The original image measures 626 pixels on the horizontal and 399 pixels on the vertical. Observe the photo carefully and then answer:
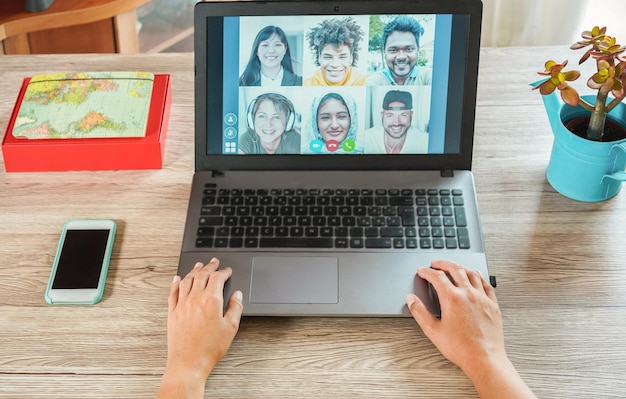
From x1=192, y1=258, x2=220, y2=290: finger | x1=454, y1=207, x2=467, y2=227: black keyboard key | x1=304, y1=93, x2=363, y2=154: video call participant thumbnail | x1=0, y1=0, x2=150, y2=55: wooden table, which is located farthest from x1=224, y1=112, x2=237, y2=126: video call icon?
x1=0, y1=0, x2=150, y2=55: wooden table

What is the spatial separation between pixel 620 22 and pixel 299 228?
196cm

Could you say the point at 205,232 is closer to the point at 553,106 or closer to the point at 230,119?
the point at 230,119

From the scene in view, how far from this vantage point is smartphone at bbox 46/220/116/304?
1.01 meters

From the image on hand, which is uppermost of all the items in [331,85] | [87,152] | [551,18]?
[331,85]

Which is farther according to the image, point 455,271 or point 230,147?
point 230,147

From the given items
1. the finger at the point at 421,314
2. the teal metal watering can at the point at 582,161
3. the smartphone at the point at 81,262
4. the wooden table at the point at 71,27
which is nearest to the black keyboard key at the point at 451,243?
the finger at the point at 421,314

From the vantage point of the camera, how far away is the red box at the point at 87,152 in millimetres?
1191

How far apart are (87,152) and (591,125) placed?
Answer: 2.61 feet

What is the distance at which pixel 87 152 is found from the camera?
1.20 meters

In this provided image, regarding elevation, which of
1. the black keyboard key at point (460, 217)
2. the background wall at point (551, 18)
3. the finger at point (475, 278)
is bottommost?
the background wall at point (551, 18)

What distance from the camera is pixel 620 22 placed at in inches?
101

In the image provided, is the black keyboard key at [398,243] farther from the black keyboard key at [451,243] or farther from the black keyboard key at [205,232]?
the black keyboard key at [205,232]

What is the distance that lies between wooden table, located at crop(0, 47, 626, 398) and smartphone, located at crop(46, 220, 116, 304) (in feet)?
0.06

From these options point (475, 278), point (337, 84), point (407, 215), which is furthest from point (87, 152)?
point (475, 278)
